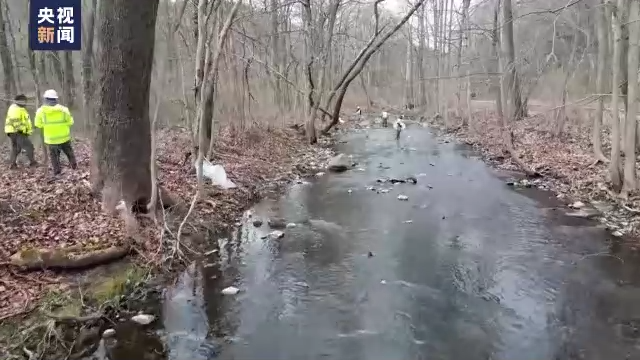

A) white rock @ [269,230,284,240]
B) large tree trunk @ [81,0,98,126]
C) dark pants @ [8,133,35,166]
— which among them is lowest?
white rock @ [269,230,284,240]

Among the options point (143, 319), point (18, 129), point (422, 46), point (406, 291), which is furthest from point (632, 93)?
point (422, 46)

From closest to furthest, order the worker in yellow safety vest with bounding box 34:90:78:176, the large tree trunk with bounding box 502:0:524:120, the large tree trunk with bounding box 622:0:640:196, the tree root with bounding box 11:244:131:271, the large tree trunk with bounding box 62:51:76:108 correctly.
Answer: the tree root with bounding box 11:244:131:271
the worker in yellow safety vest with bounding box 34:90:78:176
the large tree trunk with bounding box 622:0:640:196
the large tree trunk with bounding box 62:51:76:108
the large tree trunk with bounding box 502:0:524:120

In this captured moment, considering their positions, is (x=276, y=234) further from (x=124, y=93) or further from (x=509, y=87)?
(x=509, y=87)

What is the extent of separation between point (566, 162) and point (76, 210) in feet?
44.2

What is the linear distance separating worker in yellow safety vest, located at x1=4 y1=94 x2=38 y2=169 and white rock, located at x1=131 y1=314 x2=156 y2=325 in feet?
21.1

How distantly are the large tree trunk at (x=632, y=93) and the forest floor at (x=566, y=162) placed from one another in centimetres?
45

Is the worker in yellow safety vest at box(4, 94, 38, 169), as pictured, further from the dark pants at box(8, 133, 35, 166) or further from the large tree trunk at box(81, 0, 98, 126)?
the large tree trunk at box(81, 0, 98, 126)

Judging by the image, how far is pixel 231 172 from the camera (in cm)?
1350

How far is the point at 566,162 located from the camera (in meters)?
15.4

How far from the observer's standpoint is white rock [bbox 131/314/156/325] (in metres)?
6.30

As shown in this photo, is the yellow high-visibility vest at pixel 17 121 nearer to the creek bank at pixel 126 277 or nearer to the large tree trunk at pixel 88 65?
the large tree trunk at pixel 88 65

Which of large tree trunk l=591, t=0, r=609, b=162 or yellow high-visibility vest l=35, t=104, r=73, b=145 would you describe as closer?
yellow high-visibility vest l=35, t=104, r=73, b=145

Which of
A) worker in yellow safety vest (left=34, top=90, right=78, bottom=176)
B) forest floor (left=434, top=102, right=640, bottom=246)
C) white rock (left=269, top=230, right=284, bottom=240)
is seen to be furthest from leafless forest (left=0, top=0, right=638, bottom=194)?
white rock (left=269, top=230, right=284, bottom=240)

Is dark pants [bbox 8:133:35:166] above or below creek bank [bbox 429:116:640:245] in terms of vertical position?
above
